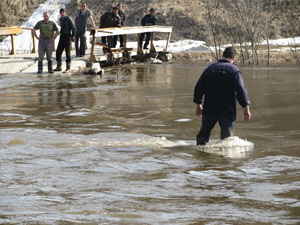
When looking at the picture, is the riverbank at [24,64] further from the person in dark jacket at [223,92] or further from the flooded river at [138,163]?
the person in dark jacket at [223,92]

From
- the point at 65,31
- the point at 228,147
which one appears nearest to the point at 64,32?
the point at 65,31

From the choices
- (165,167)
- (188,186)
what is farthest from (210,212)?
(165,167)

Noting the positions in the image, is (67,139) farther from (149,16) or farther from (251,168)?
(149,16)

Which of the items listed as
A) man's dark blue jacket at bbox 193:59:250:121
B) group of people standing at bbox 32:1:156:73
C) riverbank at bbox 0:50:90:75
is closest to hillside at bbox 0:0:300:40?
group of people standing at bbox 32:1:156:73

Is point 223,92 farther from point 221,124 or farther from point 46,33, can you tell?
point 46,33

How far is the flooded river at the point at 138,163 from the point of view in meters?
5.48

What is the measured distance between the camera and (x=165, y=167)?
7281 millimetres

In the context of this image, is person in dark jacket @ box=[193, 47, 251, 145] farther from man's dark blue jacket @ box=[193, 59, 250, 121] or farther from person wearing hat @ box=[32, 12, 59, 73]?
person wearing hat @ box=[32, 12, 59, 73]

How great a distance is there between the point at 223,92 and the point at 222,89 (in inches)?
1.7

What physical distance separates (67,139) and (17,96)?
225 inches

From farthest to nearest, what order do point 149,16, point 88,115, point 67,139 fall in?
point 149,16
point 88,115
point 67,139

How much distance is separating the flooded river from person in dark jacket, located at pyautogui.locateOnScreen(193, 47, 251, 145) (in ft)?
1.61

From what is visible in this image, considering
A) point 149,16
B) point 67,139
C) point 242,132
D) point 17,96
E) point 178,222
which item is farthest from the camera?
point 149,16

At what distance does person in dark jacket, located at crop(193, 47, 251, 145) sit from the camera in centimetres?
785
